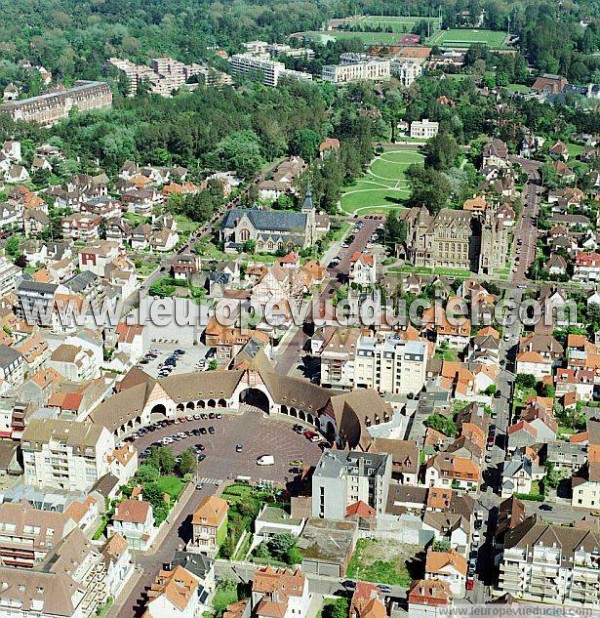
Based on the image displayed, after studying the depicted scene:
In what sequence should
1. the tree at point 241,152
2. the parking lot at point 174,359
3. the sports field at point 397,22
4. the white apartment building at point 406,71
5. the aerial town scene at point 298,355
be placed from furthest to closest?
1. the sports field at point 397,22
2. the white apartment building at point 406,71
3. the tree at point 241,152
4. the parking lot at point 174,359
5. the aerial town scene at point 298,355

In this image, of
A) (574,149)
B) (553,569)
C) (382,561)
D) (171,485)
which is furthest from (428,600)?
(574,149)

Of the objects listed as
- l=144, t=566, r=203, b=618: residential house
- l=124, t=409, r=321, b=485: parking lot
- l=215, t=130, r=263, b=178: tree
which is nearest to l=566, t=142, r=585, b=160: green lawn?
l=215, t=130, r=263, b=178: tree

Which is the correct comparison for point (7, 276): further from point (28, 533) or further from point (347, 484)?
point (347, 484)

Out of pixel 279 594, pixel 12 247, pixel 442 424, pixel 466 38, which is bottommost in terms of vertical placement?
pixel 442 424

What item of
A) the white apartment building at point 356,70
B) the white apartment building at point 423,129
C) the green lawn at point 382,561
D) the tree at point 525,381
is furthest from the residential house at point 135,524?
the white apartment building at point 356,70

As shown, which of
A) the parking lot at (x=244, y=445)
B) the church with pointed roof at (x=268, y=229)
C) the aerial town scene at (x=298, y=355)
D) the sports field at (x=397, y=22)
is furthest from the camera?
the sports field at (x=397, y=22)

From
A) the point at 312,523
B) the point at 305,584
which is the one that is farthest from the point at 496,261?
the point at 305,584

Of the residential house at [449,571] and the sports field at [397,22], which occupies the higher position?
the sports field at [397,22]

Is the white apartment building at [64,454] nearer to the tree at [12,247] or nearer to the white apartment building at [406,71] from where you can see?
the tree at [12,247]
